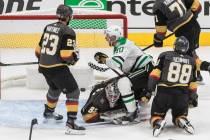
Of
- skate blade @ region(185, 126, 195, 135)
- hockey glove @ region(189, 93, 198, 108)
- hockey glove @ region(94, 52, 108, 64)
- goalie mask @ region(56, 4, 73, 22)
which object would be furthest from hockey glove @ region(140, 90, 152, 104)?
goalie mask @ region(56, 4, 73, 22)

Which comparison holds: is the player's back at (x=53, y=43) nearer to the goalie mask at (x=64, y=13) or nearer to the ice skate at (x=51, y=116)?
the goalie mask at (x=64, y=13)

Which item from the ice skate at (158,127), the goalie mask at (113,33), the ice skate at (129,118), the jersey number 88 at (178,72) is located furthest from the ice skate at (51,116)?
the jersey number 88 at (178,72)

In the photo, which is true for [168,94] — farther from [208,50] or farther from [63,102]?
[208,50]

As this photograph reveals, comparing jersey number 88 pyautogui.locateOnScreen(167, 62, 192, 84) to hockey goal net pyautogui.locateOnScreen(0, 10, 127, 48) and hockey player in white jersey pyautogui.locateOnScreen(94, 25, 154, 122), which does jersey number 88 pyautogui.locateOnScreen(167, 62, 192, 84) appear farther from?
hockey goal net pyautogui.locateOnScreen(0, 10, 127, 48)

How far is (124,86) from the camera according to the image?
6465 mm

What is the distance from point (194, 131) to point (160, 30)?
4.87ft

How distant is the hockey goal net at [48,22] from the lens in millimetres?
7453

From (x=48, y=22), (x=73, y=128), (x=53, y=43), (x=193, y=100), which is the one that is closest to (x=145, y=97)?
(x=193, y=100)

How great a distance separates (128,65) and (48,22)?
1.47 meters

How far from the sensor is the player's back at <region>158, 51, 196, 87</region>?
6125 mm

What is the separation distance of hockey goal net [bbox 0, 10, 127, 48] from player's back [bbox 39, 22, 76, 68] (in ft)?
3.36

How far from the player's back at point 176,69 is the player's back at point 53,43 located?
0.79 m

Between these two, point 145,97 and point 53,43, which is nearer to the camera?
point 53,43

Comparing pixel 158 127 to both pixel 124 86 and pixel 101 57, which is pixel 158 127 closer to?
pixel 124 86
